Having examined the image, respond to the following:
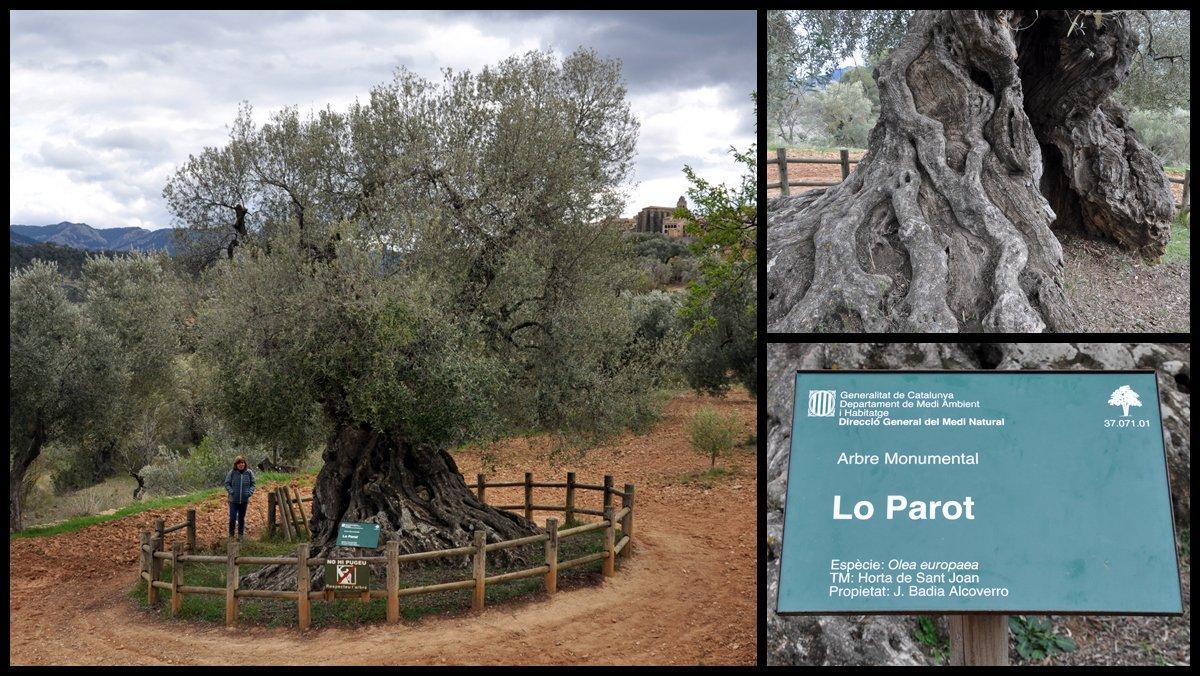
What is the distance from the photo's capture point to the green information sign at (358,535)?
1087 centimetres

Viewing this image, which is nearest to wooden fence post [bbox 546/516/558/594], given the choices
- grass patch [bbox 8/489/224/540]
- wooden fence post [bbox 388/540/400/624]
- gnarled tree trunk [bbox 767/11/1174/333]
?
wooden fence post [bbox 388/540/400/624]

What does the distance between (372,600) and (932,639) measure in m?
6.46

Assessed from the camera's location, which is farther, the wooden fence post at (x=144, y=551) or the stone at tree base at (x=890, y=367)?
the wooden fence post at (x=144, y=551)

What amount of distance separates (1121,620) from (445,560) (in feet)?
25.4

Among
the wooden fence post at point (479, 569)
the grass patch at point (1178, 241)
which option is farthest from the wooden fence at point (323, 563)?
the grass patch at point (1178, 241)

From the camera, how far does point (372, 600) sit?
35.3 ft

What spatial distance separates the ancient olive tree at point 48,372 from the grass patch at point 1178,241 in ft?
53.3

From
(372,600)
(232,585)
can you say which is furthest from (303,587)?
(372,600)

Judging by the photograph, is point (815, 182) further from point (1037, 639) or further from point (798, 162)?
point (1037, 639)

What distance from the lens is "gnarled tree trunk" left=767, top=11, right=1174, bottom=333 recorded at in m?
7.43

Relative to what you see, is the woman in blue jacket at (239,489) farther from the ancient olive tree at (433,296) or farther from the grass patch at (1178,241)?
the grass patch at (1178,241)

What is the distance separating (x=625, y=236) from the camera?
46.1ft

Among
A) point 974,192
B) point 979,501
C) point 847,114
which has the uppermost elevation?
point 847,114

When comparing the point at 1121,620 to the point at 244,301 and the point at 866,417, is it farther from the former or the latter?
the point at 244,301
